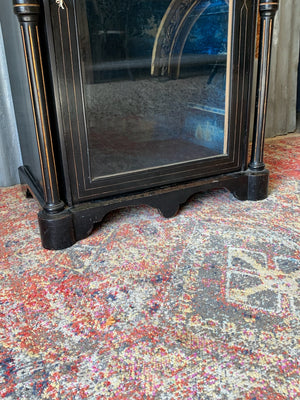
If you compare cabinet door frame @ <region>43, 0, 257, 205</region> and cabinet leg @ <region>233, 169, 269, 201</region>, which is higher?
cabinet door frame @ <region>43, 0, 257, 205</region>

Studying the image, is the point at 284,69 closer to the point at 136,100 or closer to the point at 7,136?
the point at 136,100

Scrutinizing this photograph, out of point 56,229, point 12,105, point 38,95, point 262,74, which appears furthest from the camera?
point 12,105

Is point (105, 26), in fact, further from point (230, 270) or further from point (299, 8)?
point (299, 8)

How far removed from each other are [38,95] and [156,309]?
1.96 ft

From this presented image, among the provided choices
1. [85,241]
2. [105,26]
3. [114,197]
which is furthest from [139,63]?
[85,241]

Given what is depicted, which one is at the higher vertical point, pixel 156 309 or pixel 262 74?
pixel 262 74

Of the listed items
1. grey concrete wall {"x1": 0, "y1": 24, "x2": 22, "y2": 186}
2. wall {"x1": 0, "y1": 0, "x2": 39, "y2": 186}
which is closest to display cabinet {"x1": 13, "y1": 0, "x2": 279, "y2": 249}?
wall {"x1": 0, "y1": 0, "x2": 39, "y2": 186}

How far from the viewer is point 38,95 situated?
0.97 m

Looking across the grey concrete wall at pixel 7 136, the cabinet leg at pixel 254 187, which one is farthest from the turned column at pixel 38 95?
the cabinet leg at pixel 254 187

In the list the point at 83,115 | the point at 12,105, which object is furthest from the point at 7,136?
the point at 83,115

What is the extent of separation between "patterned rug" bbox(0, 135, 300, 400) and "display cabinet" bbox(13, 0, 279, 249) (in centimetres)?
12

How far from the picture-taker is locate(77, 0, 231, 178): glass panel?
1.02m

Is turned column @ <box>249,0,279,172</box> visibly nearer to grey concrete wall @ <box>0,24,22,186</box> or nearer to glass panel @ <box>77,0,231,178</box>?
glass panel @ <box>77,0,231,178</box>

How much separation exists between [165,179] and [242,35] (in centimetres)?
50
